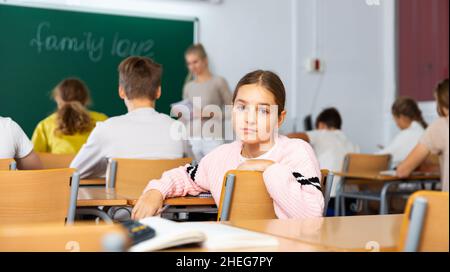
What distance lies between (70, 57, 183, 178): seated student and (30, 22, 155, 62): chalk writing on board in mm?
2718

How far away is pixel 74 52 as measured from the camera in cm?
573

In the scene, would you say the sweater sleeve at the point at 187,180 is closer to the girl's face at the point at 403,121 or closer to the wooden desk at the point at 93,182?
the wooden desk at the point at 93,182

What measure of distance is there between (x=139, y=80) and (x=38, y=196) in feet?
3.82

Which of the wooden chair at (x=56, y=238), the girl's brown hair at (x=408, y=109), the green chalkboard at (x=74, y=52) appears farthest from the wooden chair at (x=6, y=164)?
the girl's brown hair at (x=408, y=109)

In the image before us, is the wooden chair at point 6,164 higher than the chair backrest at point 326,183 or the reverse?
higher

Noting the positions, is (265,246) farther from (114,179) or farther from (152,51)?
(152,51)

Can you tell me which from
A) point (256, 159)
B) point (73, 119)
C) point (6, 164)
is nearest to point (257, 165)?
point (256, 159)

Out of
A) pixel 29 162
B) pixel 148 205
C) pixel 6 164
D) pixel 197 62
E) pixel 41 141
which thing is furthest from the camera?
pixel 197 62

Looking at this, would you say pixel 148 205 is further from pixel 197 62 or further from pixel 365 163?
pixel 197 62

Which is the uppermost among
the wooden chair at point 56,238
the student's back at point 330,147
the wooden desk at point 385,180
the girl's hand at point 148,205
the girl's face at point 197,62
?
the girl's face at point 197,62

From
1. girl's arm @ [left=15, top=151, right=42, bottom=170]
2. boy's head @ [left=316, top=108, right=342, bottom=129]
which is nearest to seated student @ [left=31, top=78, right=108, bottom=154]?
girl's arm @ [left=15, top=151, right=42, bottom=170]

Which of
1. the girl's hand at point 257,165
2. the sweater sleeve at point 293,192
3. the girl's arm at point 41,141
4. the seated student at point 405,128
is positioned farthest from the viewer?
the seated student at point 405,128

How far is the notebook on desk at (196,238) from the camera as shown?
101 cm

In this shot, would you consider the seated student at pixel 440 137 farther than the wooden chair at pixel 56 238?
Yes
